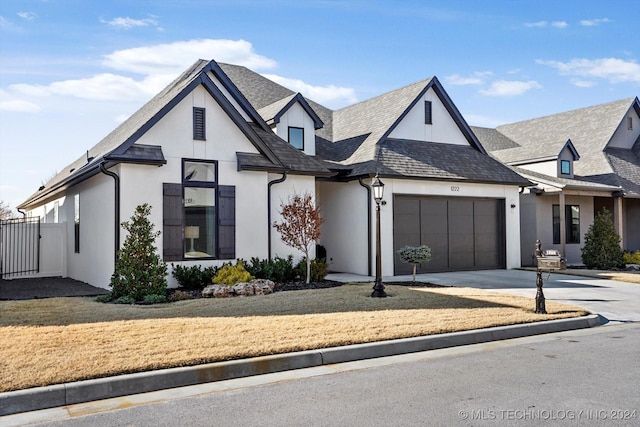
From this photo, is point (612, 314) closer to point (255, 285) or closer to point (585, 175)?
point (255, 285)

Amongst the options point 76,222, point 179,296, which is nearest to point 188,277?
point 179,296

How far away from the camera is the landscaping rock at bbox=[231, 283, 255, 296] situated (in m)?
12.9

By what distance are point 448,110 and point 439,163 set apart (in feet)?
9.09

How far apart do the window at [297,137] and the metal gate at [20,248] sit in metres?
8.95

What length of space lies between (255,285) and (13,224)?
33.9ft

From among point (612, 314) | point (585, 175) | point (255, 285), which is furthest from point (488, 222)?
point (255, 285)

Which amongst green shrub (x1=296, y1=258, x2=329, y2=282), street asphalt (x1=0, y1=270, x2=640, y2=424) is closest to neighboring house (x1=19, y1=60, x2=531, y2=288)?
green shrub (x1=296, y1=258, x2=329, y2=282)

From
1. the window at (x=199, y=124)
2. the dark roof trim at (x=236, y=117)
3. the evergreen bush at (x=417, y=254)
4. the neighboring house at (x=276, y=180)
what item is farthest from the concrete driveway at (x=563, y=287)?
the window at (x=199, y=124)

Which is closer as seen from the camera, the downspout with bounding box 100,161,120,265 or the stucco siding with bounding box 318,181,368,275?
the downspout with bounding box 100,161,120,265

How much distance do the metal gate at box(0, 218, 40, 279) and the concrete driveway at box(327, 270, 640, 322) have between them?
9948 millimetres

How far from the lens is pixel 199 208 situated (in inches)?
578

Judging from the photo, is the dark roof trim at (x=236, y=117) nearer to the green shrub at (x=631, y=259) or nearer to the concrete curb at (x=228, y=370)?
the concrete curb at (x=228, y=370)

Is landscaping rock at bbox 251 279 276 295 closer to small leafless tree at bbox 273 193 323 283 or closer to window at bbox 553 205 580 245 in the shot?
small leafless tree at bbox 273 193 323 283

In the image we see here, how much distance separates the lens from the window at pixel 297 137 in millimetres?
19547
